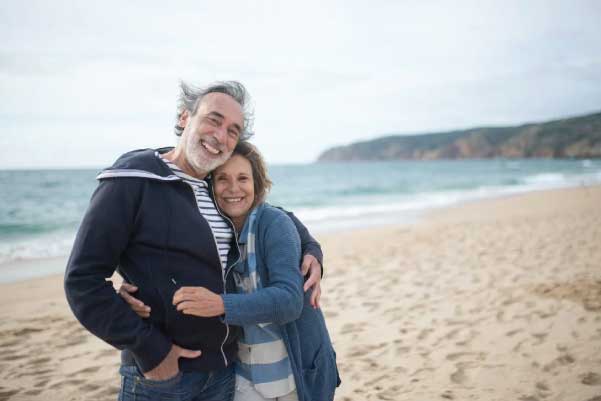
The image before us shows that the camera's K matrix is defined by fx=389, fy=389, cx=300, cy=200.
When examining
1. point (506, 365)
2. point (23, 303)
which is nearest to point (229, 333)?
point (506, 365)

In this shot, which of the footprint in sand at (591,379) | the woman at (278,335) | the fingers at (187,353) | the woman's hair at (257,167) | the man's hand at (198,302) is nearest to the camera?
the man's hand at (198,302)

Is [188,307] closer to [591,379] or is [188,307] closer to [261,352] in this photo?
[261,352]

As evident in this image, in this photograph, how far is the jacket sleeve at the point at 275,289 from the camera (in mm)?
1683

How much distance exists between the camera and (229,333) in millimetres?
1941

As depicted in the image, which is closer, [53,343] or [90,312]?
[90,312]

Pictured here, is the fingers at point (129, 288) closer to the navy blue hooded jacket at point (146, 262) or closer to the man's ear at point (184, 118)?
the navy blue hooded jacket at point (146, 262)

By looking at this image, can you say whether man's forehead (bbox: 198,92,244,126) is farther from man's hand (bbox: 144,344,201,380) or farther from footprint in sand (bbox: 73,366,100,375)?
footprint in sand (bbox: 73,366,100,375)

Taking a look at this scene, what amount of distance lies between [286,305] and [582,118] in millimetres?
91635

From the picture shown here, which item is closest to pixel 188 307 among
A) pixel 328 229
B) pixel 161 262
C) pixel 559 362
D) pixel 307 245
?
pixel 161 262

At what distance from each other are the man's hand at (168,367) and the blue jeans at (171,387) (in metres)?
0.05

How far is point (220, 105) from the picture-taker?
2.11m

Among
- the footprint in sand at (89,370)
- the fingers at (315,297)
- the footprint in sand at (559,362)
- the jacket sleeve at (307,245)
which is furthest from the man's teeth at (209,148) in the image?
the footprint in sand at (559,362)

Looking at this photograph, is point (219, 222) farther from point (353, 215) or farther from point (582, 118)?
point (582, 118)

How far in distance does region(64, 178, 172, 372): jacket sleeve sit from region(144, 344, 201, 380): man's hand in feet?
0.10
